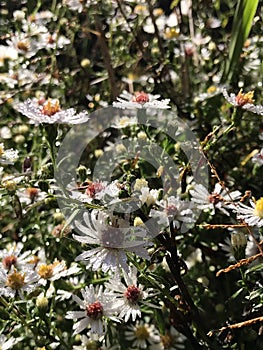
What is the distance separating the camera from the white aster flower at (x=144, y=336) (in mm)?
1041

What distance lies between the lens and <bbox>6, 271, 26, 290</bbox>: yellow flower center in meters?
0.83

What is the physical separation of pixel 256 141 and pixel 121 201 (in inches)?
22.9

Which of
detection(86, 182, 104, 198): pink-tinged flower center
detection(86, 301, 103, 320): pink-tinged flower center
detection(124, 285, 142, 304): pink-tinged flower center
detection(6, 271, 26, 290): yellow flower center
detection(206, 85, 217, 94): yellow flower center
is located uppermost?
detection(86, 182, 104, 198): pink-tinged flower center

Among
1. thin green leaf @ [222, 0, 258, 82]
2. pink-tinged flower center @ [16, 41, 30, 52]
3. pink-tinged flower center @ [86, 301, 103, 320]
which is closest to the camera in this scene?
pink-tinged flower center @ [86, 301, 103, 320]

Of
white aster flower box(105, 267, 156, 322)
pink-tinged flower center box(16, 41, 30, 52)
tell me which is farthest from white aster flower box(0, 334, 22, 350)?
pink-tinged flower center box(16, 41, 30, 52)

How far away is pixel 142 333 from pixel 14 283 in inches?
12.2

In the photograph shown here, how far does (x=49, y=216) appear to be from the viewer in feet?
3.87

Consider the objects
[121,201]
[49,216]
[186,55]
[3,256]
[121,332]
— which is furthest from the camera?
[186,55]

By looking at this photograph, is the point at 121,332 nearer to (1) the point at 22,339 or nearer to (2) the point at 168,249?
(1) the point at 22,339

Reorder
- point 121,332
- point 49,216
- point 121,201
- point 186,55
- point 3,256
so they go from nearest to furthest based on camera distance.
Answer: point 121,201 → point 3,256 → point 121,332 → point 49,216 → point 186,55

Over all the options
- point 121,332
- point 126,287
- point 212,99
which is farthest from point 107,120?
point 126,287

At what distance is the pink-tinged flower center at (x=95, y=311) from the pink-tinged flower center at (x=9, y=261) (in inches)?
6.0

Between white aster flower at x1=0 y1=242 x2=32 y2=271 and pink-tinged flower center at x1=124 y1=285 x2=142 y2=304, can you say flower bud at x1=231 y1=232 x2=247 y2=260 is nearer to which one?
pink-tinged flower center at x1=124 y1=285 x2=142 y2=304

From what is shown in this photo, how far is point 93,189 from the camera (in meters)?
0.76
